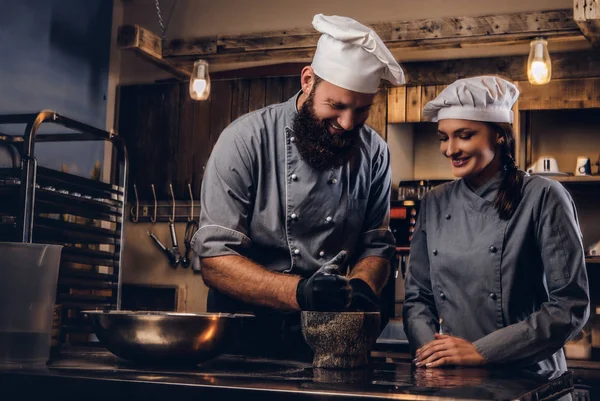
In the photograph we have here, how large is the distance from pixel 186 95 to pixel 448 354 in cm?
449

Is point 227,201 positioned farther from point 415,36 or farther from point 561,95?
point 561,95

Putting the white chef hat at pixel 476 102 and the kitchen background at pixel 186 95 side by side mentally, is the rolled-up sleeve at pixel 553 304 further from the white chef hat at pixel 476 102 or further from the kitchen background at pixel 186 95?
the kitchen background at pixel 186 95

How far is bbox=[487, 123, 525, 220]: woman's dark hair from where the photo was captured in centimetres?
201

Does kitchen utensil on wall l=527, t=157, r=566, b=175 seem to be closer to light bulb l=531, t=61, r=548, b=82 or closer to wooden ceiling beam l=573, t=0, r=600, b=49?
light bulb l=531, t=61, r=548, b=82

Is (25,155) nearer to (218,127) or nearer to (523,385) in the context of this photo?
(218,127)

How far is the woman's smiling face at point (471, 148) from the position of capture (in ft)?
6.81

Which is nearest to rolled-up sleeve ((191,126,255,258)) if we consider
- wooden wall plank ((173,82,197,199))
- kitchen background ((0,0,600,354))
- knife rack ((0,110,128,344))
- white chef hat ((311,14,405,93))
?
white chef hat ((311,14,405,93))

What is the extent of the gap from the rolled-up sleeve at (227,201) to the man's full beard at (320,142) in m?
0.15

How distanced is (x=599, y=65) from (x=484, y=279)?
11.6 feet

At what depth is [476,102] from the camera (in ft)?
6.87

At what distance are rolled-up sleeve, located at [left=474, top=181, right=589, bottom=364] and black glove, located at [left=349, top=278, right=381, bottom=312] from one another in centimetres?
36

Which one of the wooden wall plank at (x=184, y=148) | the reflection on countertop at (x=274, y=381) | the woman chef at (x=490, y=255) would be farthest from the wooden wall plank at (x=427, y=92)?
the reflection on countertop at (x=274, y=381)

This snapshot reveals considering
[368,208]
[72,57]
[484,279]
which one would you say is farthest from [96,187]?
[484,279]

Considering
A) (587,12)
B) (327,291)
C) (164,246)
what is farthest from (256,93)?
(327,291)
